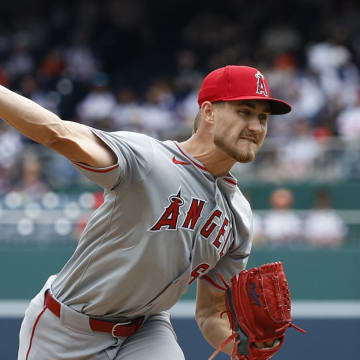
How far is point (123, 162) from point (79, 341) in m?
0.87

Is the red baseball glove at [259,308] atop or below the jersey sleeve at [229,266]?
below

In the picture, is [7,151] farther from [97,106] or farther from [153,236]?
[153,236]

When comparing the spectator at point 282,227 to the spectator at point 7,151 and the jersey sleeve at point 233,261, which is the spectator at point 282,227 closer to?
the spectator at point 7,151

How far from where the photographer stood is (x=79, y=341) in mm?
3332

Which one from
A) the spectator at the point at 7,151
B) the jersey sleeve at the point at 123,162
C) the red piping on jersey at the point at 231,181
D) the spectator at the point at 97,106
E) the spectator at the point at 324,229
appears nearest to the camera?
the jersey sleeve at the point at 123,162

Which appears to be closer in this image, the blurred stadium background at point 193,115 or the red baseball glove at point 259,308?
the red baseball glove at point 259,308

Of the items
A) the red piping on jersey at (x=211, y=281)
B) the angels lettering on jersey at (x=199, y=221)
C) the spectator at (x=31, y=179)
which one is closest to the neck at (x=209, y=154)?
the angels lettering on jersey at (x=199, y=221)

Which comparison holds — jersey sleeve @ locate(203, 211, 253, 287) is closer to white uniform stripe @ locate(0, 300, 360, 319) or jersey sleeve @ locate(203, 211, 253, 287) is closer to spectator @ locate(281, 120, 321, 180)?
white uniform stripe @ locate(0, 300, 360, 319)

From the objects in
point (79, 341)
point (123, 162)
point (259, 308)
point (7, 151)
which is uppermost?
point (7, 151)

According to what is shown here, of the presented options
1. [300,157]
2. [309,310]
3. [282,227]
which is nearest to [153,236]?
[309,310]

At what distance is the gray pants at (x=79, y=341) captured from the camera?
131 inches

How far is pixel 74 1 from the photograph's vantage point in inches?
558

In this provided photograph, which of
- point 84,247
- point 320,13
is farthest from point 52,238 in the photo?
point 320,13

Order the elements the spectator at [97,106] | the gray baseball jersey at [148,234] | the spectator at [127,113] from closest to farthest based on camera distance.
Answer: the gray baseball jersey at [148,234]
the spectator at [127,113]
the spectator at [97,106]
